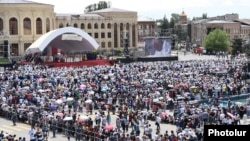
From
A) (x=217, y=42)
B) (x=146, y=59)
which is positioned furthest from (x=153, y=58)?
(x=217, y=42)

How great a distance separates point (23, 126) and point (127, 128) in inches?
229

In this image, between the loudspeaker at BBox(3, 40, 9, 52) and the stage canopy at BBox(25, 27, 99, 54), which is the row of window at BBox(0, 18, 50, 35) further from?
the stage canopy at BBox(25, 27, 99, 54)

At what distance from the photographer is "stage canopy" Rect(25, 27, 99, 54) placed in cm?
6305

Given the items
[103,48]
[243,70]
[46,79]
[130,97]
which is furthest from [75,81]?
[103,48]

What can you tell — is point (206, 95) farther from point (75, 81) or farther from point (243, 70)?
point (243, 70)

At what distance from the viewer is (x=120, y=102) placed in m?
31.8

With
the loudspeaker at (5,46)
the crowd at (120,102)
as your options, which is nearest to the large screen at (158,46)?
the loudspeaker at (5,46)

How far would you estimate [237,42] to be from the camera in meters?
94.6

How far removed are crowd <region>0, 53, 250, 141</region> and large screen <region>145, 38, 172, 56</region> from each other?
25053mm

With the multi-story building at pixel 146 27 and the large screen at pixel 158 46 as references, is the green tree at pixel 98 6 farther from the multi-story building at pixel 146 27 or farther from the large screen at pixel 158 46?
the large screen at pixel 158 46

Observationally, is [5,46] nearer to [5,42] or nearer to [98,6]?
[5,42]

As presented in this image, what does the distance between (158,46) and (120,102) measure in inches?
1651

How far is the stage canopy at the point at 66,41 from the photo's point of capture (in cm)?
6305

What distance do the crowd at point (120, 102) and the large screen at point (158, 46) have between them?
2505 cm
